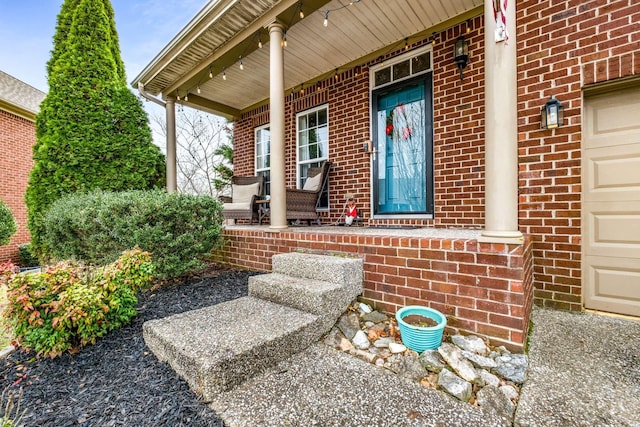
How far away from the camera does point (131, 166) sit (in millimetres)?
4621

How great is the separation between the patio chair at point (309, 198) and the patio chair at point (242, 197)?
34.6 inches

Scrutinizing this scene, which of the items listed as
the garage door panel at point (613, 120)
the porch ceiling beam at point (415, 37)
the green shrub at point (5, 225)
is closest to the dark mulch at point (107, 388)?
the garage door panel at point (613, 120)

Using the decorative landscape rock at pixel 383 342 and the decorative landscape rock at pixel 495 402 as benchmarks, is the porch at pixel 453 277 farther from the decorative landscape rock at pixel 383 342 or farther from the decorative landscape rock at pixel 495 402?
the decorative landscape rock at pixel 495 402

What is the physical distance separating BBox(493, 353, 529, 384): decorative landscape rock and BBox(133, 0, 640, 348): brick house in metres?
0.09

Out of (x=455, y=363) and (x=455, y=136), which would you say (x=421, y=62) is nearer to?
(x=455, y=136)

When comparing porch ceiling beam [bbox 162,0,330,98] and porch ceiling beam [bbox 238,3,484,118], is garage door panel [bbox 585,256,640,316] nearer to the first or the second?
porch ceiling beam [bbox 238,3,484,118]

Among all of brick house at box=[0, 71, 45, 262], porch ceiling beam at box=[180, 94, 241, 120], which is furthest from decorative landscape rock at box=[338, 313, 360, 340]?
brick house at box=[0, 71, 45, 262]

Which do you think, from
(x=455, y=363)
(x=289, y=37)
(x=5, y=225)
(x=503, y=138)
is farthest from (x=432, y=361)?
(x=5, y=225)

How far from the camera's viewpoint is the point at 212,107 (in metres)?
5.69

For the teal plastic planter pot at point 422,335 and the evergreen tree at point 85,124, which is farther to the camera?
the evergreen tree at point 85,124

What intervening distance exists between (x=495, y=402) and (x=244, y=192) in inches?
188

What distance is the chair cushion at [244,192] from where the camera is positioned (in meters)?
5.24

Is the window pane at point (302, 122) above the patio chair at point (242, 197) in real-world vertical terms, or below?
above

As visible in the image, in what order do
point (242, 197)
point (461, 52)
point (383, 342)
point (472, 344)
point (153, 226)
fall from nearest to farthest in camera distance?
point (472, 344) < point (383, 342) < point (153, 226) < point (461, 52) < point (242, 197)
